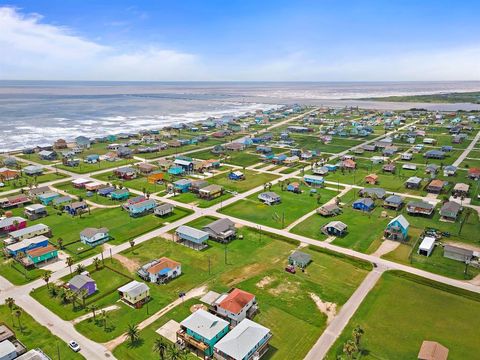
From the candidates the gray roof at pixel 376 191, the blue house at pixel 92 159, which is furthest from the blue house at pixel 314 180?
the blue house at pixel 92 159

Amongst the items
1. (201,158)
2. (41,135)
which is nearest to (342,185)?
(201,158)

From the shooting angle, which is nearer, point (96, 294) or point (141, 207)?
point (96, 294)

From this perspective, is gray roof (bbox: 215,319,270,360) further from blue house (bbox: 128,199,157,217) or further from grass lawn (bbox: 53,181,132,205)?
grass lawn (bbox: 53,181,132,205)

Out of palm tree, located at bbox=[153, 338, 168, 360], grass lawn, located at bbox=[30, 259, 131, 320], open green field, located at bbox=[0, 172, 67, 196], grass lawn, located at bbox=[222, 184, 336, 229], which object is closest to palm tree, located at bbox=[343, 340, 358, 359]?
palm tree, located at bbox=[153, 338, 168, 360]

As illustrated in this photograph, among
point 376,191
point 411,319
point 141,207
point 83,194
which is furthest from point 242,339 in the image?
point 83,194

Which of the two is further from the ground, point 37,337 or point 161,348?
point 161,348

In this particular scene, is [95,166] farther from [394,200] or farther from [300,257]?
[394,200]

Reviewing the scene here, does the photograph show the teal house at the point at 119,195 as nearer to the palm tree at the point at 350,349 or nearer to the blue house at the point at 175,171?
the blue house at the point at 175,171

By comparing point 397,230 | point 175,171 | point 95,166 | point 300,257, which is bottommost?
point 300,257
